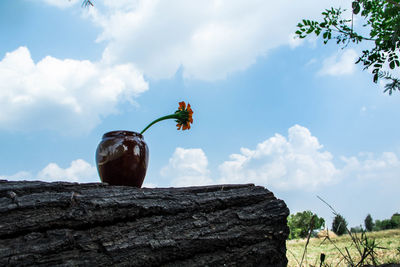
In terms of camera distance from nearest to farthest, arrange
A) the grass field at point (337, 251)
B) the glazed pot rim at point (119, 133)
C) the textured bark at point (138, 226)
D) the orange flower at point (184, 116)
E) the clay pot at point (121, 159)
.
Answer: the textured bark at point (138, 226)
the clay pot at point (121, 159)
the glazed pot rim at point (119, 133)
the orange flower at point (184, 116)
the grass field at point (337, 251)

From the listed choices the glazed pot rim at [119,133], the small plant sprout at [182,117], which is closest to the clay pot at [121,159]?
the glazed pot rim at [119,133]

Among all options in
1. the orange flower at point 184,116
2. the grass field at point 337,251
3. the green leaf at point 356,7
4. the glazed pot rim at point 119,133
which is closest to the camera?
the green leaf at point 356,7

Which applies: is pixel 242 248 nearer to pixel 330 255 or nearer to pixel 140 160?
pixel 140 160

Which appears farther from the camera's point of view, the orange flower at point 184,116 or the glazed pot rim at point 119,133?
the orange flower at point 184,116

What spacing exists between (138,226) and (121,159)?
2.23ft

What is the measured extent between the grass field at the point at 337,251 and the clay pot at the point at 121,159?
1371 millimetres

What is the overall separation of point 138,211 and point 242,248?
0.71m

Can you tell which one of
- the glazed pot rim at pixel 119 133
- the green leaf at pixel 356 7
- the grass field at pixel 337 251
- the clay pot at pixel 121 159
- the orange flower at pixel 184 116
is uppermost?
the green leaf at pixel 356 7

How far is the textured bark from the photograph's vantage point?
1.80 m

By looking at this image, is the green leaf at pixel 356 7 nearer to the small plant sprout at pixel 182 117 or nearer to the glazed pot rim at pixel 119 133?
the small plant sprout at pixel 182 117

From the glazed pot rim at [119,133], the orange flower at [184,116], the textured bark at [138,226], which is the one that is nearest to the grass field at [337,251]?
the textured bark at [138,226]

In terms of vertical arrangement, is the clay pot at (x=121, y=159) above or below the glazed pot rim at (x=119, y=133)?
below

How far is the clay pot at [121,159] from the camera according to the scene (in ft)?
8.32

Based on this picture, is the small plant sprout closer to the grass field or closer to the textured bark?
the textured bark
